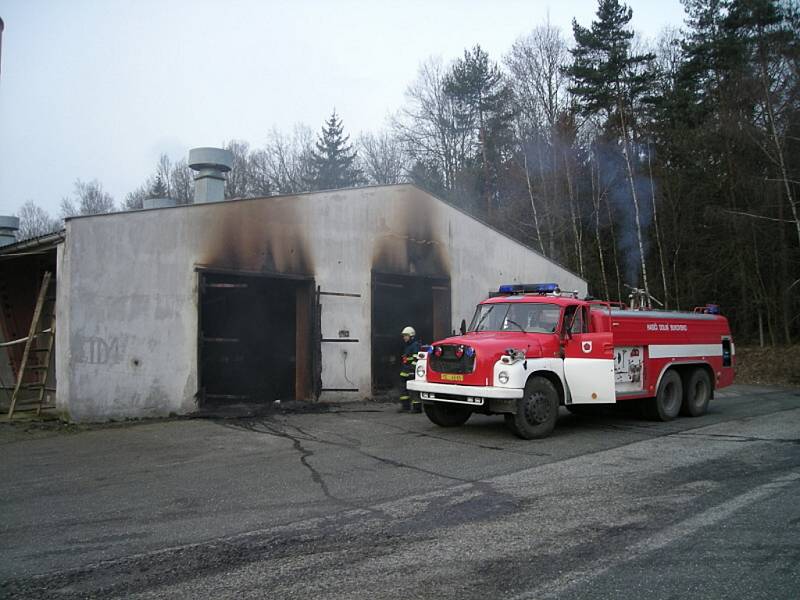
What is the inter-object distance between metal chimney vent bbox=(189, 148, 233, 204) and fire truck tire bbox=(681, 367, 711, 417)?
11.9 meters

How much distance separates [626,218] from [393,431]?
2259 cm

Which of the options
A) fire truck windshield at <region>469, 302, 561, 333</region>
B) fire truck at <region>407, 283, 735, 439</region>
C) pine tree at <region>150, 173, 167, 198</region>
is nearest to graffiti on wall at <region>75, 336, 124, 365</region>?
fire truck at <region>407, 283, 735, 439</region>

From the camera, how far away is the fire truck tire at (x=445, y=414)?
Result: 1077cm

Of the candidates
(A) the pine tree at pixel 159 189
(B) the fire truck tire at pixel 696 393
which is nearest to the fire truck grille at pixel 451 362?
(B) the fire truck tire at pixel 696 393

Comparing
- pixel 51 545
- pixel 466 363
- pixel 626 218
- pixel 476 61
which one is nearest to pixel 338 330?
pixel 466 363

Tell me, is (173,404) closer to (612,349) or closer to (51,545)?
(51,545)

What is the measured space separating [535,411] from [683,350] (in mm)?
4175

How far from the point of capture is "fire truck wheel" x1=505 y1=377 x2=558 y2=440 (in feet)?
31.0

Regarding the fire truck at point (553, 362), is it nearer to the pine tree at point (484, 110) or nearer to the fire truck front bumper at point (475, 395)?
the fire truck front bumper at point (475, 395)

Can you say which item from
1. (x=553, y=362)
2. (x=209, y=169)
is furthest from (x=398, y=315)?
(x=553, y=362)

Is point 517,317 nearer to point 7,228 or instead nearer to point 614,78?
point 7,228

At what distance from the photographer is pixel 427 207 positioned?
54.9 feet

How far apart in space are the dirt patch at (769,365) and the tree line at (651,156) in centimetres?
139

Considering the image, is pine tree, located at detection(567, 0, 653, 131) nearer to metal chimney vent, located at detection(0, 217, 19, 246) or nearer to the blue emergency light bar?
the blue emergency light bar
